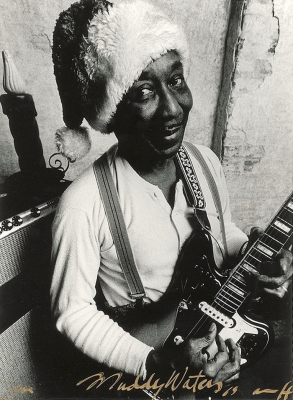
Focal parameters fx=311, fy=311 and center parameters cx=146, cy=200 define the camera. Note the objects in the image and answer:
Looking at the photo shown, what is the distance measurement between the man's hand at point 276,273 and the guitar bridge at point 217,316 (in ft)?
0.47

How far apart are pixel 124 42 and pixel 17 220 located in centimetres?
58

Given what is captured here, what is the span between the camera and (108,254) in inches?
36.9

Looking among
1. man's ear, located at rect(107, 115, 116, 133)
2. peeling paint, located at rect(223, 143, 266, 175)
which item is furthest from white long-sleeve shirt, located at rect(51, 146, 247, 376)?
peeling paint, located at rect(223, 143, 266, 175)

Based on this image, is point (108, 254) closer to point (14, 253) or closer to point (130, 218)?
point (130, 218)

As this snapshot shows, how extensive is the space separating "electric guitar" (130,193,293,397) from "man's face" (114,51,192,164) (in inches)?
12.7

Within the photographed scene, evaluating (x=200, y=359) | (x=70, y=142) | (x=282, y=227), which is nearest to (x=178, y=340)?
(x=200, y=359)

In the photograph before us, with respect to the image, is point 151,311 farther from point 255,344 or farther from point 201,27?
point 201,27

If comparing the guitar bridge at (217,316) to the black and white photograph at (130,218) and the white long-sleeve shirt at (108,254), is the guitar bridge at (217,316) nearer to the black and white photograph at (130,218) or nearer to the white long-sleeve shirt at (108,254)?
the black and white photograph at (130,218)

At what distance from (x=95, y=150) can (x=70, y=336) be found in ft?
2.66

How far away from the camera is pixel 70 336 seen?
847mm

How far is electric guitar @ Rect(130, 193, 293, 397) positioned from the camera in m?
0.92

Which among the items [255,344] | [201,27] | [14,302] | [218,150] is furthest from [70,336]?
[201,27]

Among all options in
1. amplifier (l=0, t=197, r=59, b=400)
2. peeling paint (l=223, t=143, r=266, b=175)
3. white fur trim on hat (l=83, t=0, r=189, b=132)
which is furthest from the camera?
Answer: peeling paint (l=223, t=143, r=266, b=175)
